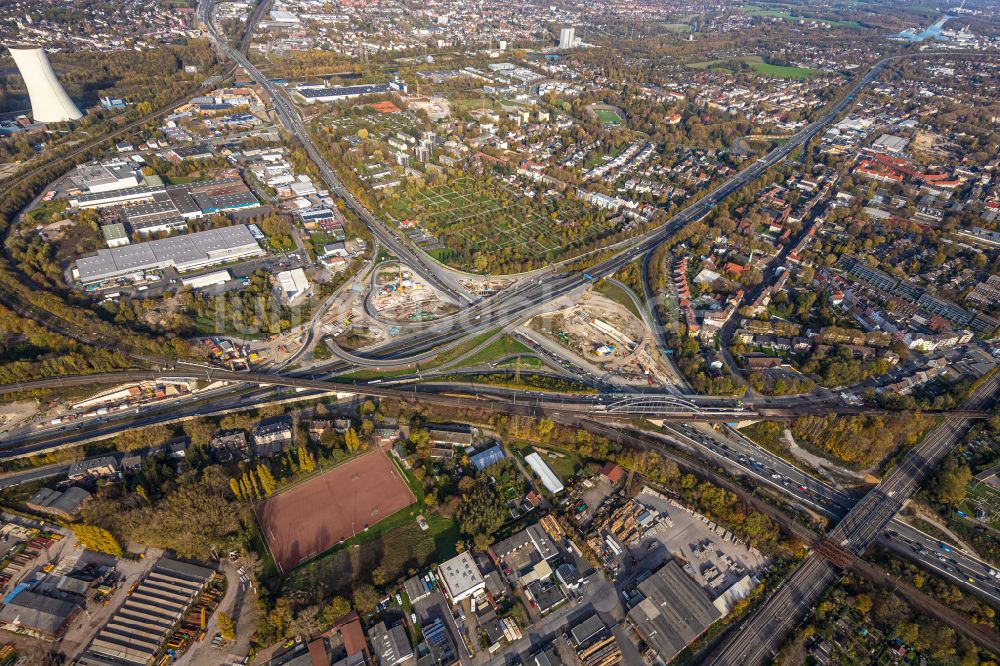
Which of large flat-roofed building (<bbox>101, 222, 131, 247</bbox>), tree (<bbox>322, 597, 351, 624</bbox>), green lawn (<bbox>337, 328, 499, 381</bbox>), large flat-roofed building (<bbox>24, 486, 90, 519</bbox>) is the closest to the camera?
tree (<bbox>322, 597, 351, 624</bbox>)

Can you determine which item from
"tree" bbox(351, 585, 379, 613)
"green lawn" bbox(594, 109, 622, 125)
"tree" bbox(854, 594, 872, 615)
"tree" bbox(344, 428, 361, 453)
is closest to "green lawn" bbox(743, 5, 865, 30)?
"green lawn" bbox(594, 109, 622, 125)

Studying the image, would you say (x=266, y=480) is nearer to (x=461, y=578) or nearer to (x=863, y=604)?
(x=461, y=578)

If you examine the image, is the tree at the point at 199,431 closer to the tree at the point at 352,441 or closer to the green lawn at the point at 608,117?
the tree at the point at 352,441

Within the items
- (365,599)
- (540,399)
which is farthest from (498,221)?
(365,599)

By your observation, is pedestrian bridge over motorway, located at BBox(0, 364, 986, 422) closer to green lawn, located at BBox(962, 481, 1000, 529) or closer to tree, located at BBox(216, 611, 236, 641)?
green lawn, located at BBox(962, 481, 1000, 529)

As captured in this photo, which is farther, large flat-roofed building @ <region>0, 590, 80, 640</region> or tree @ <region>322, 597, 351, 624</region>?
tree @ <region>322, 597, 351, 624</region>

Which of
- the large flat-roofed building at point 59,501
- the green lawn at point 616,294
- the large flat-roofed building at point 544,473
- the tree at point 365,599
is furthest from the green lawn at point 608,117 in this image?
the large flat-roofed building at point 59,501
